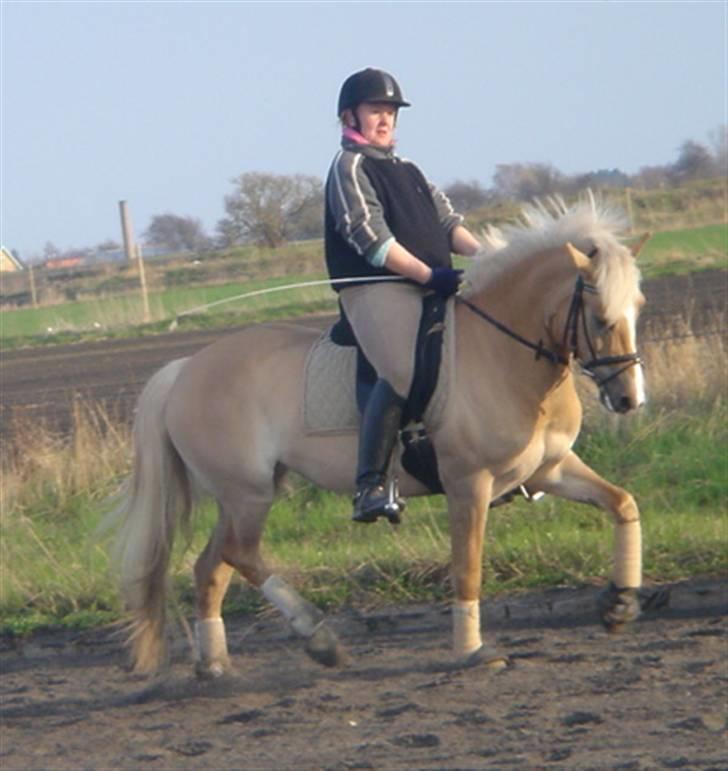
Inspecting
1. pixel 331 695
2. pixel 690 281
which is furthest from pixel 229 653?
pixel 690 281

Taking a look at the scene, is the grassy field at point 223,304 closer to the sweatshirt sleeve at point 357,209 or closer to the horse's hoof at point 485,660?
the sweatshirt sleeve at point 357,209

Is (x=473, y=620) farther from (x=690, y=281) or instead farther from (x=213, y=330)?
(x=213, y=330)

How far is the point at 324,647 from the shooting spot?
6684 millimetres

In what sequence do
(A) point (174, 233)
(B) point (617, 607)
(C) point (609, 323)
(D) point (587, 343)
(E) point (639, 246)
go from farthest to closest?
(A) point (174, 233) → (B) point (617, 607) → (E) point (639, 246) → (D) point (587, 343) → (C) point (609, 323)

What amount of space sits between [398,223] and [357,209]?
31 cm

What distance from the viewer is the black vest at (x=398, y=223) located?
6.75m

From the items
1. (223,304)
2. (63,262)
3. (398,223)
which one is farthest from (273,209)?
(63,262)

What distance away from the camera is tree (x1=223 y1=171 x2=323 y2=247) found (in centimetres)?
1424

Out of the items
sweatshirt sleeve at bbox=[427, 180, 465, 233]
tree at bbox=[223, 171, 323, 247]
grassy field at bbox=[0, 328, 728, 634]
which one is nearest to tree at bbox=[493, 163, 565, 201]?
tree at bbox=[223, 171, 323, 247]

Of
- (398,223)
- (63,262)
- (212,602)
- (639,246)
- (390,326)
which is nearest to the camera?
(639,246)

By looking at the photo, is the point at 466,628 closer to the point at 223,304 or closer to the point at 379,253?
the point at 379,253

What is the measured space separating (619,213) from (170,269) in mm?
23599

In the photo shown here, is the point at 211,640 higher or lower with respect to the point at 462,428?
lower

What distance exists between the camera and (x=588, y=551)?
789 cm
